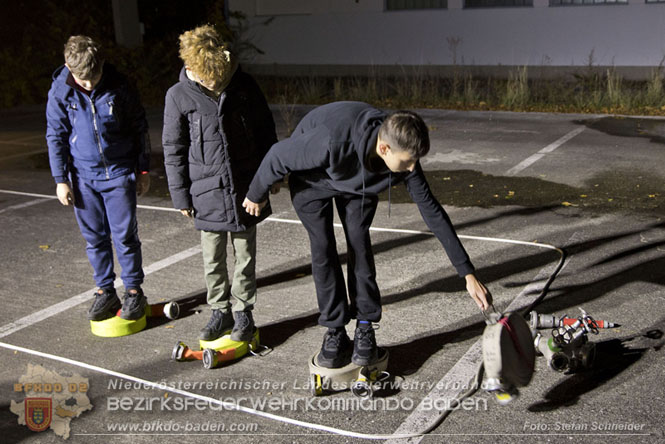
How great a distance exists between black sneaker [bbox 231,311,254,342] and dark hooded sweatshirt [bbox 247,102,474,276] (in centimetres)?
104

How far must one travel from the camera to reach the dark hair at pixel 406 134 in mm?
3523

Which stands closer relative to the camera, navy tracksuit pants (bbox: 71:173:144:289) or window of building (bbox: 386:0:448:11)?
navy tracksuit pants (bbox: 71:173:144:289)

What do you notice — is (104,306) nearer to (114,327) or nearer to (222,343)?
(114,327)

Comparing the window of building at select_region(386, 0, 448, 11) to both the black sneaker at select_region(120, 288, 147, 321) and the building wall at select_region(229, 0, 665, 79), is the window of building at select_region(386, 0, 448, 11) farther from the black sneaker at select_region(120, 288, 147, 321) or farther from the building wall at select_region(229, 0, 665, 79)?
the black sneaker at select_region(120, 288, 147, 321)

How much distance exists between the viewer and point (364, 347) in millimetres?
4258

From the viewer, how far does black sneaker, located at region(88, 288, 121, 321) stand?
16.8 feet

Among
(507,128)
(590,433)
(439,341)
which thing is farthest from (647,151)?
(590,433)

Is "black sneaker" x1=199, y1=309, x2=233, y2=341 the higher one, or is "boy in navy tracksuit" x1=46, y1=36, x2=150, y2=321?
"boy in navy tracksuit" x1=46, y1=36, x2=150, y2=321

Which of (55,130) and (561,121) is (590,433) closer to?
(55,130)

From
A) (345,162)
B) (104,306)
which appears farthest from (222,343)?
(345,162)

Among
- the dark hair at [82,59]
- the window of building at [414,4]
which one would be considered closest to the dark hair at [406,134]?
the dark hair at [82,59]

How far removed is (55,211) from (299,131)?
552 centimetres

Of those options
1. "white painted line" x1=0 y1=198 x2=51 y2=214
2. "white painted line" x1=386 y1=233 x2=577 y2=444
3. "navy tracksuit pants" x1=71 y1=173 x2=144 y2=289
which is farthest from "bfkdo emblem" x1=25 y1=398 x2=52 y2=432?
"white painted line" x1=0 y1=198 x2=51 y2=214

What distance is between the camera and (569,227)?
7188mm
